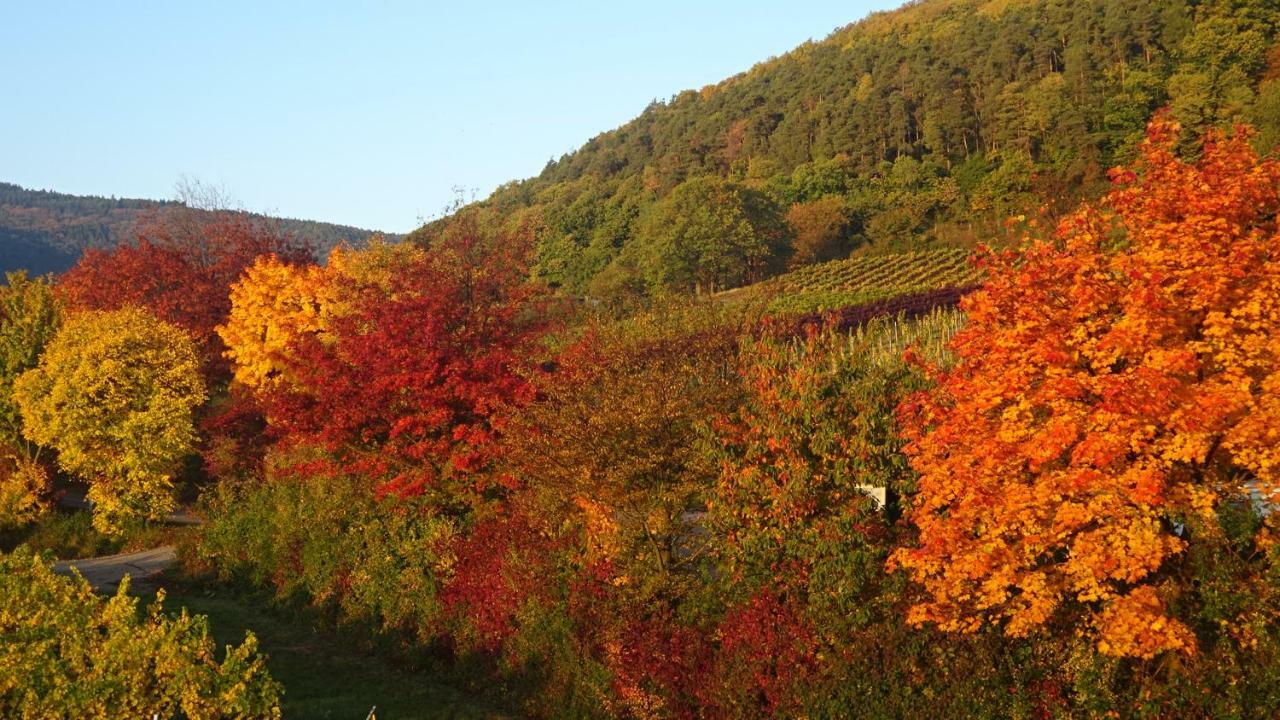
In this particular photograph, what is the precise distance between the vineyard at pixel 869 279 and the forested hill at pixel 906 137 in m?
6.63

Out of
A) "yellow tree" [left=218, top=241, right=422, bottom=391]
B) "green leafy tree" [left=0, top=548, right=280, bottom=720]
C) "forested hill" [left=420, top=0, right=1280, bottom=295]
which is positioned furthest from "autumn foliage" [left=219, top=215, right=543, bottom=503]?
"forested hill" [left=420, top=0, right=1280, bottom=295]

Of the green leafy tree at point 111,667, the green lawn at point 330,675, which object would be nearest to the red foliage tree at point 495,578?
the green lawn at point 330,675

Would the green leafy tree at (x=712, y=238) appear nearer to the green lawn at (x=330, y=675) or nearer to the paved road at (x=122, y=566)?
the paved road at (x=122, y=566)

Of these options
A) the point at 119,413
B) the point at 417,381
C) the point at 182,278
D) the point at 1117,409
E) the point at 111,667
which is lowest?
the point at 111,667

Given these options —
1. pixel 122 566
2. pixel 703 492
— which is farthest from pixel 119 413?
pixel 703 492

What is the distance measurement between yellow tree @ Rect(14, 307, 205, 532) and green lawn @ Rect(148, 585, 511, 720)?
7298 mm

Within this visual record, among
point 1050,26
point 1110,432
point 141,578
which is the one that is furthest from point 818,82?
point 1110,432

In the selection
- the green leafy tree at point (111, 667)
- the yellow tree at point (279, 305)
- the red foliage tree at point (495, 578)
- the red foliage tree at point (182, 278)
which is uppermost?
the red foliage tree at point (182, 278)

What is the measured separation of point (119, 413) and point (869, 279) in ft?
189

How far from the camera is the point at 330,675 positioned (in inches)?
702

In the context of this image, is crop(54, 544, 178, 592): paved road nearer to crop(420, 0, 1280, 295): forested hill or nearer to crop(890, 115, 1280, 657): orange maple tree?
crop(890, 115, 1280, 657): orange maple tree

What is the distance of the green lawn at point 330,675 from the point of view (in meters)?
15.6

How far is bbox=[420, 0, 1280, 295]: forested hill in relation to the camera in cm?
8838

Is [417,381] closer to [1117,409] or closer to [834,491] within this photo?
[834,491]
